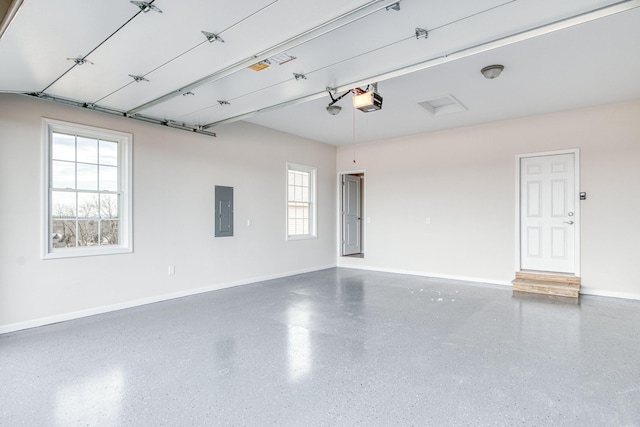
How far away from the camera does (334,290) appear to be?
5371 millimetres

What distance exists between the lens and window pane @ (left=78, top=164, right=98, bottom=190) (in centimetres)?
410

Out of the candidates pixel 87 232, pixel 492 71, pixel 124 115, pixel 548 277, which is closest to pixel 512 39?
pixel 492 71

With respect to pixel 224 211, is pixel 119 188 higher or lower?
higher

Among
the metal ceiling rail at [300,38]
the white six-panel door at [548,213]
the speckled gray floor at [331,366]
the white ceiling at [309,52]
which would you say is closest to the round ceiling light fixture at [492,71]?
the white ceiling at [309,52]

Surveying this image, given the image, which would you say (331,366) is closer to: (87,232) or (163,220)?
(163,220)

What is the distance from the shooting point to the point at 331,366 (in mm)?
2695

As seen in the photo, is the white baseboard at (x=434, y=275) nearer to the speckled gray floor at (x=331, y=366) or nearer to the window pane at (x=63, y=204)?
the speckled gray floor at (x=331, y=366)

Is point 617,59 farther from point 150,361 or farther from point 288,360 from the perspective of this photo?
point 150,361

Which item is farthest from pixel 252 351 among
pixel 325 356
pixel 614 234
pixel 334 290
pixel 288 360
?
pixel 614 234

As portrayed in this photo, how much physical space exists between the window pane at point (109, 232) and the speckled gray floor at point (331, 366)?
95 centimetres

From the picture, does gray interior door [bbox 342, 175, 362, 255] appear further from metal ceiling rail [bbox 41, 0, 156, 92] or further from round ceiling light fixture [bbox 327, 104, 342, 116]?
metal ceiling rail [bbox 41, 0, 156, 92]

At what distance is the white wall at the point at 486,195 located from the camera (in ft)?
15.8

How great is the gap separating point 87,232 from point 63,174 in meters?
0.73

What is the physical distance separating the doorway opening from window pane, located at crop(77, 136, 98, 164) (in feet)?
16.0
